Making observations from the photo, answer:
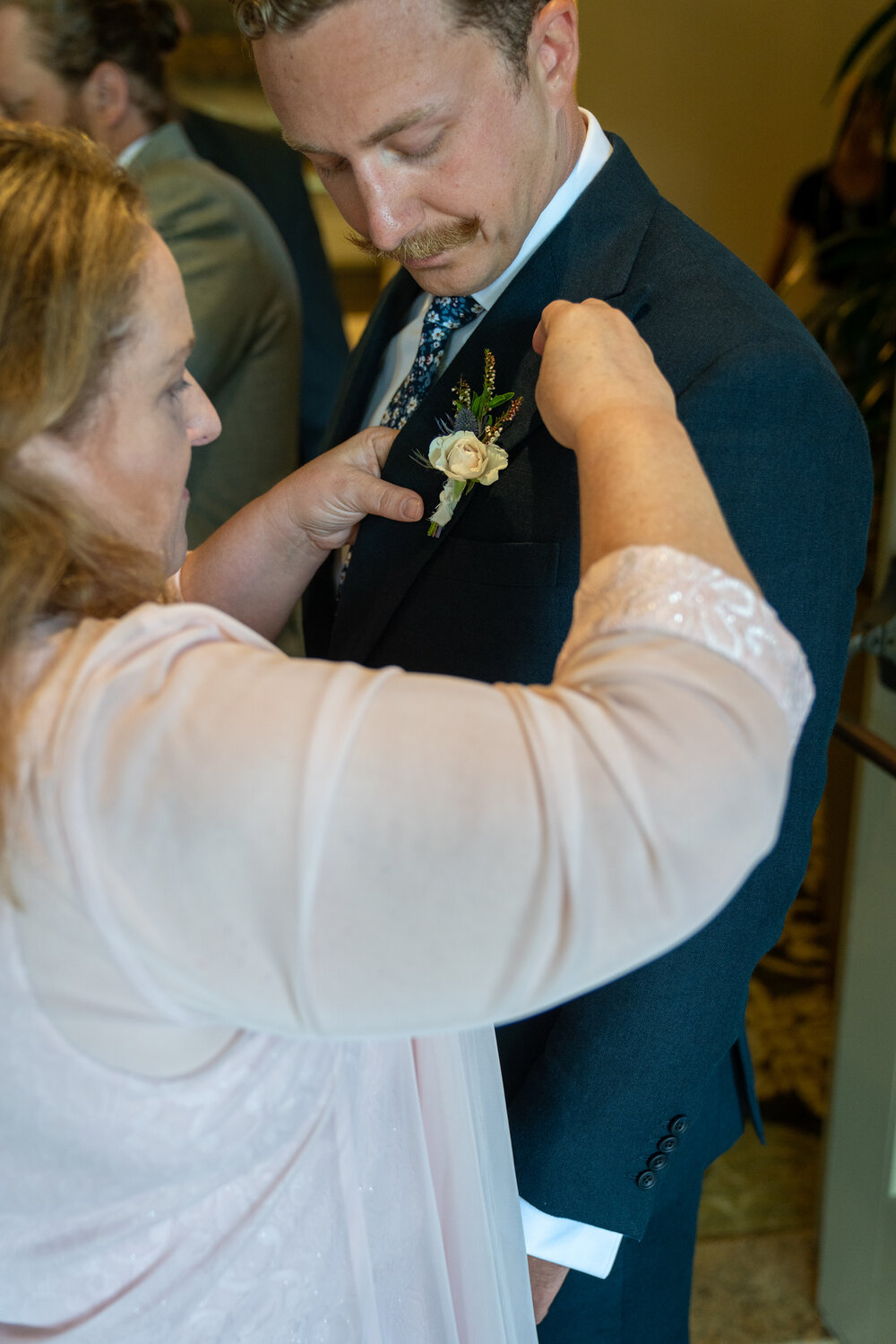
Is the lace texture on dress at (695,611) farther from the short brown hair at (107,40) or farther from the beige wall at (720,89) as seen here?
the beige wall at (720,89)

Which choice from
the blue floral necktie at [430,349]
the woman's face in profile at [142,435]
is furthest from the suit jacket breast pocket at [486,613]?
the woman's face in profile at [142,435]

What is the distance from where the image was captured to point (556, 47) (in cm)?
111

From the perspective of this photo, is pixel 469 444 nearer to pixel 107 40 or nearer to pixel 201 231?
pixel 201 231

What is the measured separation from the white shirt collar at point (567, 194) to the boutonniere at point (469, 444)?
0.12m

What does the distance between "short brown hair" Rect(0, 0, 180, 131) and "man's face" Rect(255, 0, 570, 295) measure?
3.96 ft

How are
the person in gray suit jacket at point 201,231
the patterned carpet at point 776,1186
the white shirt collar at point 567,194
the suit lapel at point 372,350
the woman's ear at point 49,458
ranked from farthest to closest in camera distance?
the patterned carpet at point 776,1186 < the person in gray suit jacket at point 201,231 < the suit lapel at point 372,350 < the white shirt collar at point 567,194 < the woman's ear at point 49,458

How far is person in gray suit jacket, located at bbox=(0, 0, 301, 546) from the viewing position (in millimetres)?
1988

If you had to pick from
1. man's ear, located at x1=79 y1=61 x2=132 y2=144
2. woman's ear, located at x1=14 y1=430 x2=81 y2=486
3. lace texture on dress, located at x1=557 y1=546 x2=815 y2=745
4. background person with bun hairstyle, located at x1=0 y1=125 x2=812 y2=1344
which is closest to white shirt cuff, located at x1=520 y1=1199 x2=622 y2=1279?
background person with bun hairstyle, located at x1=0 y1=125 x2=812 y2=1344

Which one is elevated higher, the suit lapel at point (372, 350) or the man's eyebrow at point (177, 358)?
the man's eyebrow at point (177, 358)

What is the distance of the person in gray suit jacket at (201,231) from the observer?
1988mm

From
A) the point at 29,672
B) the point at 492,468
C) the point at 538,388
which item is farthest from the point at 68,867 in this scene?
the point at 492,468

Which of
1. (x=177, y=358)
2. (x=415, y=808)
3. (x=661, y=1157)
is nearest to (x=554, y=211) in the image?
(x=177, y=358)

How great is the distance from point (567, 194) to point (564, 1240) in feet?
3.41

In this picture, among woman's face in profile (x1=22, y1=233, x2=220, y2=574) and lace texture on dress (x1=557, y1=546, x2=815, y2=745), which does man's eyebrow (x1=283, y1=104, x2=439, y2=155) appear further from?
lace texture on dress (x1=557, y1=546, x2=815, y2=745)
